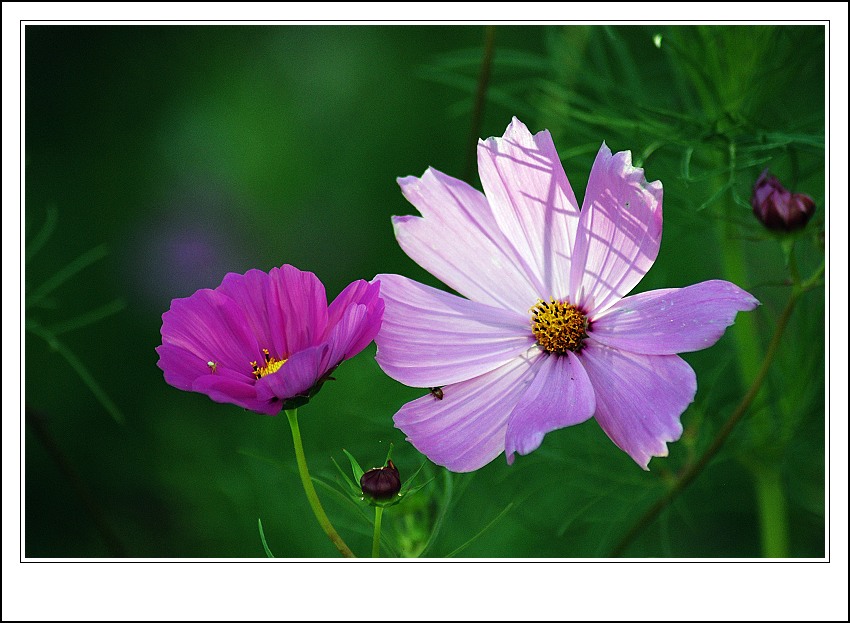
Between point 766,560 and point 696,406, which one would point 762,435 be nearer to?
point 696,406

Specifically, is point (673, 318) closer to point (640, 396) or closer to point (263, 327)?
point (640, 396)

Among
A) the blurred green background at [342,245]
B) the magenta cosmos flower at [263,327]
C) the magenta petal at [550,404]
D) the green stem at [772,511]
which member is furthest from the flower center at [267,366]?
the green stem at [772,511]

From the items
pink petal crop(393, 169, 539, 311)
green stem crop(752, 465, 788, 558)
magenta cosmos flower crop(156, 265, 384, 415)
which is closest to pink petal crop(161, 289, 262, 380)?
magenta cosmos flower crop(156, 265, 384, 415)

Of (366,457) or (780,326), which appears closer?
(780,326)

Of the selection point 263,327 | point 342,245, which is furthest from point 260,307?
point 342,245

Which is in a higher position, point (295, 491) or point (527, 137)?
point (527, 137)

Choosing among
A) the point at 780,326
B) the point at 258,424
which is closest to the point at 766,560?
the point at 780,326
